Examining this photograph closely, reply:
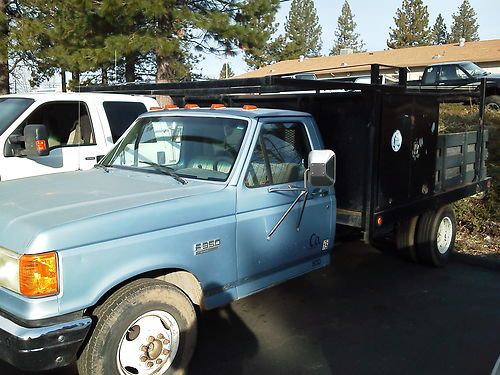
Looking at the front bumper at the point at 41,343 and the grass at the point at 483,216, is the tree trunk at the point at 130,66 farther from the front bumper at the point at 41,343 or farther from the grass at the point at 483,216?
the front bumper at the point at 41,343

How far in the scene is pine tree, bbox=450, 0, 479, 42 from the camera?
74375 mm

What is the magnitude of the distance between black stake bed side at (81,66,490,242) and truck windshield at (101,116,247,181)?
1.40ft

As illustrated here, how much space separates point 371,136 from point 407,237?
1.94 metres

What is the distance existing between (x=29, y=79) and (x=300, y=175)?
926 inches

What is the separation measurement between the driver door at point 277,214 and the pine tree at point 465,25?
77.0m

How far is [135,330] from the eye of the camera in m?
3.40

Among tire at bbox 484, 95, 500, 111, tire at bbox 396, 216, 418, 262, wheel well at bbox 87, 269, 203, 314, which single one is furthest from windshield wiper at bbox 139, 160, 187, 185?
tire at bbox 484, 95, 500, 111

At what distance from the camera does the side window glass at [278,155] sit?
13.8 feet

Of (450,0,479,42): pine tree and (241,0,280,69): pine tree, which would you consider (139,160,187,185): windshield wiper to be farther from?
(450,0,479,42): pine tree

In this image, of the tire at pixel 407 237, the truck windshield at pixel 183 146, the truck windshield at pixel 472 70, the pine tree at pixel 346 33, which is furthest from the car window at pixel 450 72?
the pine tree at pixel 346 33

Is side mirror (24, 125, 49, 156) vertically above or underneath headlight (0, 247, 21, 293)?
above

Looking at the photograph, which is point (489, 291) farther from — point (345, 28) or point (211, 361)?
point (345, 28)

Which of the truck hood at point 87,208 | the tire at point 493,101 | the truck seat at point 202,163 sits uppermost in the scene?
the tire at point 493,101

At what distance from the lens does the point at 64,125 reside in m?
6.65
